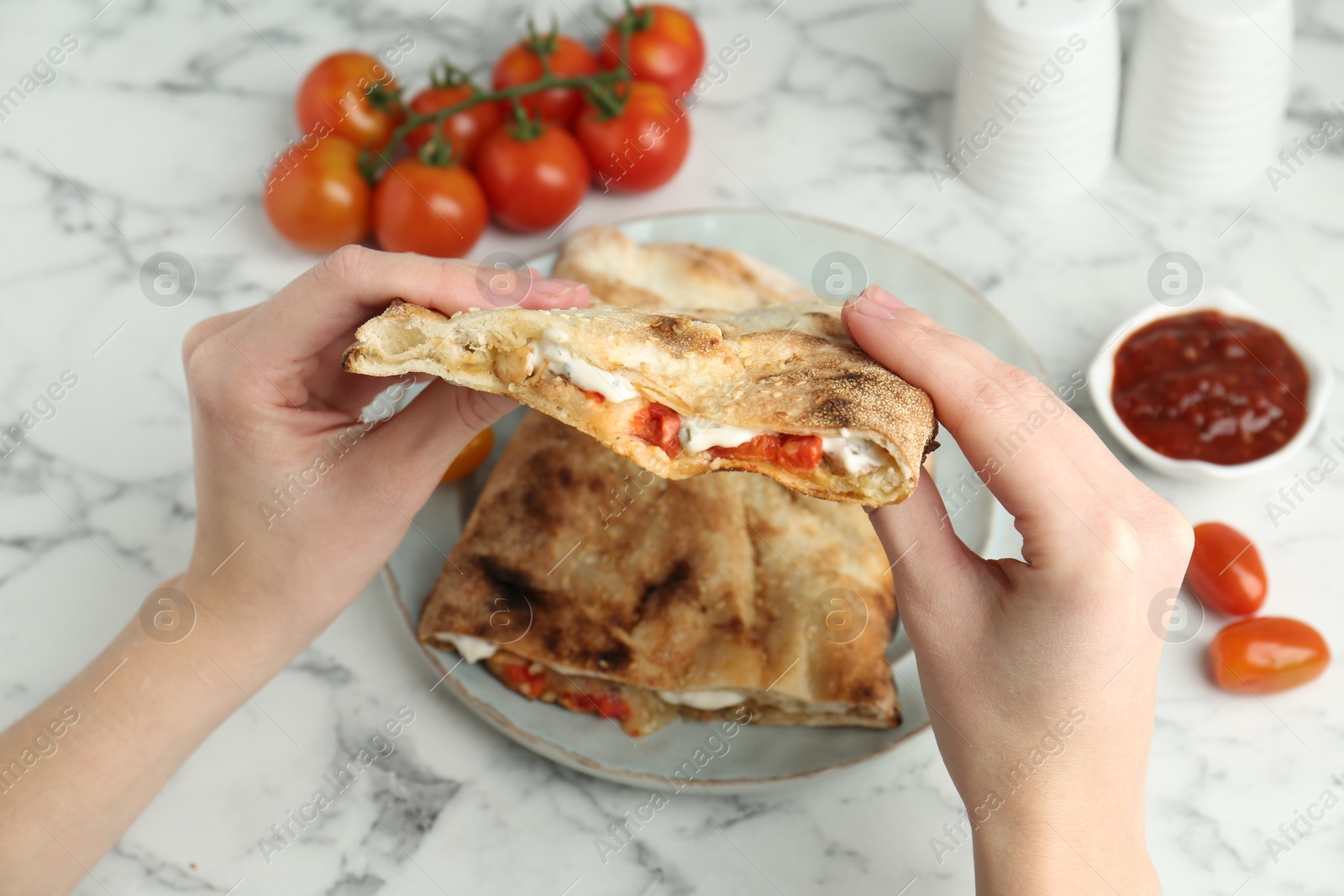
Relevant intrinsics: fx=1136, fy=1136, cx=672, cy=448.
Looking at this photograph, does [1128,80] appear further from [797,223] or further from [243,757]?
[243,757]

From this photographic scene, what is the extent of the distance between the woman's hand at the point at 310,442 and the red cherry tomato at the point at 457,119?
1592 millimetres

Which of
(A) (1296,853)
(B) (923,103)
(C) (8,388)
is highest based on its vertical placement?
(B) (923,103)

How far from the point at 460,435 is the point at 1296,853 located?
2.90 metres

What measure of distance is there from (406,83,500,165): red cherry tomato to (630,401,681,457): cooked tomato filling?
2359 mm

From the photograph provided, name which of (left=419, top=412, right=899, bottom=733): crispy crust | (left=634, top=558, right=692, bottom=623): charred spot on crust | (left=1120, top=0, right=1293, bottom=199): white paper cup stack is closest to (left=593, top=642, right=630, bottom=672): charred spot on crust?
(left=419, top=412, right=899, bottom=733): crispy crust

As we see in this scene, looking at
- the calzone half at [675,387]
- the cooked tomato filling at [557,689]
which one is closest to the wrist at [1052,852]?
the calzone half at [675,387]

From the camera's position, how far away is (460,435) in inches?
129

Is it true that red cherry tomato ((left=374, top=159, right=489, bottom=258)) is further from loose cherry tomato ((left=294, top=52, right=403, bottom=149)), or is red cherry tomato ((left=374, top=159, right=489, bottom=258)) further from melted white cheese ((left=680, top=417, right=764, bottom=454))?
melted white cheese ((left=680, top=417, right=764, bottom=454))

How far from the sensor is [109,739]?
3.28 meters

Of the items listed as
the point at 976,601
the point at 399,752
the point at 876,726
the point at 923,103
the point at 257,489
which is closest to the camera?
the point at 976,601

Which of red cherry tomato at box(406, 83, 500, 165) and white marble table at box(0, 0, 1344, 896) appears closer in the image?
white marble table at box(0, 0, 1344, 896)

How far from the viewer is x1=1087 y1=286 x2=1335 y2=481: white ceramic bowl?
12.6 feet

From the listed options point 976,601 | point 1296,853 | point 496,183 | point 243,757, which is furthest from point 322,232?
point 1296,853

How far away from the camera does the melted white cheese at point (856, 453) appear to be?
2631 millimetres
